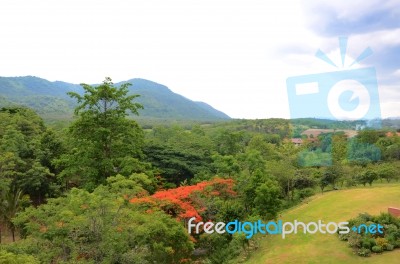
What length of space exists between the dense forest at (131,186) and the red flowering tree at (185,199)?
0.15 feet

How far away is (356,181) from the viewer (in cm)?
2436

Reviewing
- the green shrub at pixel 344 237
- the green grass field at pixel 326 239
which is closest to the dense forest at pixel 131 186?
the green grass field at pixel 326 239

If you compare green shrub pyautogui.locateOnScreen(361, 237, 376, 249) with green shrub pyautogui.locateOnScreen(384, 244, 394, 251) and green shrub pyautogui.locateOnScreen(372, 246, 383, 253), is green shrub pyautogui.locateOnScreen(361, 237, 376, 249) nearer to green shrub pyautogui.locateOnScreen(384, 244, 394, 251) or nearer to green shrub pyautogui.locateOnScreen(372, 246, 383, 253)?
green shrub pyautogui.locateOnScreen(372, 246, 383, 253)

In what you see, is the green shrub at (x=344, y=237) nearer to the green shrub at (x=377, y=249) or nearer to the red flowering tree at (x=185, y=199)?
the green shrub at (x=377, y=249)

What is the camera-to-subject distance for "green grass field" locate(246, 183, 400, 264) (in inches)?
490

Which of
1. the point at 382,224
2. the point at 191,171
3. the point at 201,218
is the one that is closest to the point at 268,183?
the point at 201,218

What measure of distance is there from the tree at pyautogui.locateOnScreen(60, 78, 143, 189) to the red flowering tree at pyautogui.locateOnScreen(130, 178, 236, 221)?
4.56 meters

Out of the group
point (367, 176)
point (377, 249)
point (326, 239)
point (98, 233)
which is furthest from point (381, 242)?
point (367, 176)

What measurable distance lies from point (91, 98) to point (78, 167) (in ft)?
11.9

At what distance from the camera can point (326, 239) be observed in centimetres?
1401

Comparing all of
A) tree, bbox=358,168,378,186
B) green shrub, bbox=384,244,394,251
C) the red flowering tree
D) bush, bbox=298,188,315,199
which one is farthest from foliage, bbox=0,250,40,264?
tree, bbox=358,168,378,186

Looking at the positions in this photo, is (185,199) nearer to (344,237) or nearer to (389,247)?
(344,237)

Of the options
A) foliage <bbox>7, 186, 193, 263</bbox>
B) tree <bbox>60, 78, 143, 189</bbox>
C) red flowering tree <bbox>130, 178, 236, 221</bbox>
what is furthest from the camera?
tree <bbox>60, 78, 143, 189</bbox>

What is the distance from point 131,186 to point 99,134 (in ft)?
17.0
